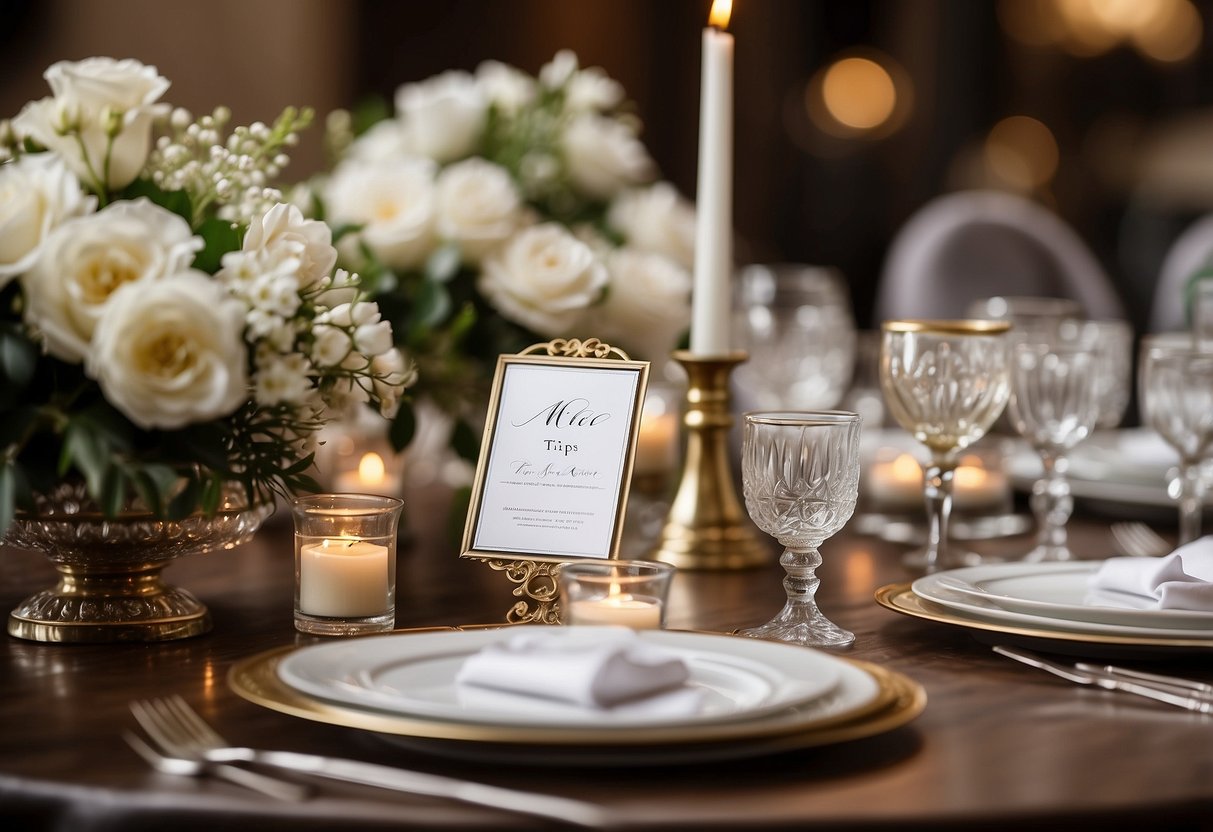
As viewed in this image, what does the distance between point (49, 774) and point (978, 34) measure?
6177mm

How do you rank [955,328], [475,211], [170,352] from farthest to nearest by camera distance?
[475,211], [955,328], [170,352]

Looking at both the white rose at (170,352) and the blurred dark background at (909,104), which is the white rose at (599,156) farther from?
the blurred dark background at (909,104)

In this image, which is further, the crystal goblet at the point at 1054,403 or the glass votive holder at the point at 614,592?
the crystal goblet at the point at 1054,403

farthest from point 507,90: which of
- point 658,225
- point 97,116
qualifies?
point 97,116

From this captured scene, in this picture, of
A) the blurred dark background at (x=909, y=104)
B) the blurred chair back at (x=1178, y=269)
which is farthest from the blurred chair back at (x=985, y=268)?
the blurred dark background at (x=909, y=104)

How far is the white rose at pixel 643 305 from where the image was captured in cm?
180

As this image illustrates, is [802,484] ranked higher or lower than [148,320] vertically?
lower

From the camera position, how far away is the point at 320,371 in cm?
113

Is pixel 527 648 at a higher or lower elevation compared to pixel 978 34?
lower

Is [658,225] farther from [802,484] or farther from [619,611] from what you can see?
[619,611]

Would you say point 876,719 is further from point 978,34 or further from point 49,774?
point 978,34

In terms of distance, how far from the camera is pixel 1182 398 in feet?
4.91

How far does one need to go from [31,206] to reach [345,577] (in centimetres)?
35

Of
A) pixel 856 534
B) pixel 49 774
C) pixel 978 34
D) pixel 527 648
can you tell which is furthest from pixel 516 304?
pixel 978 34
